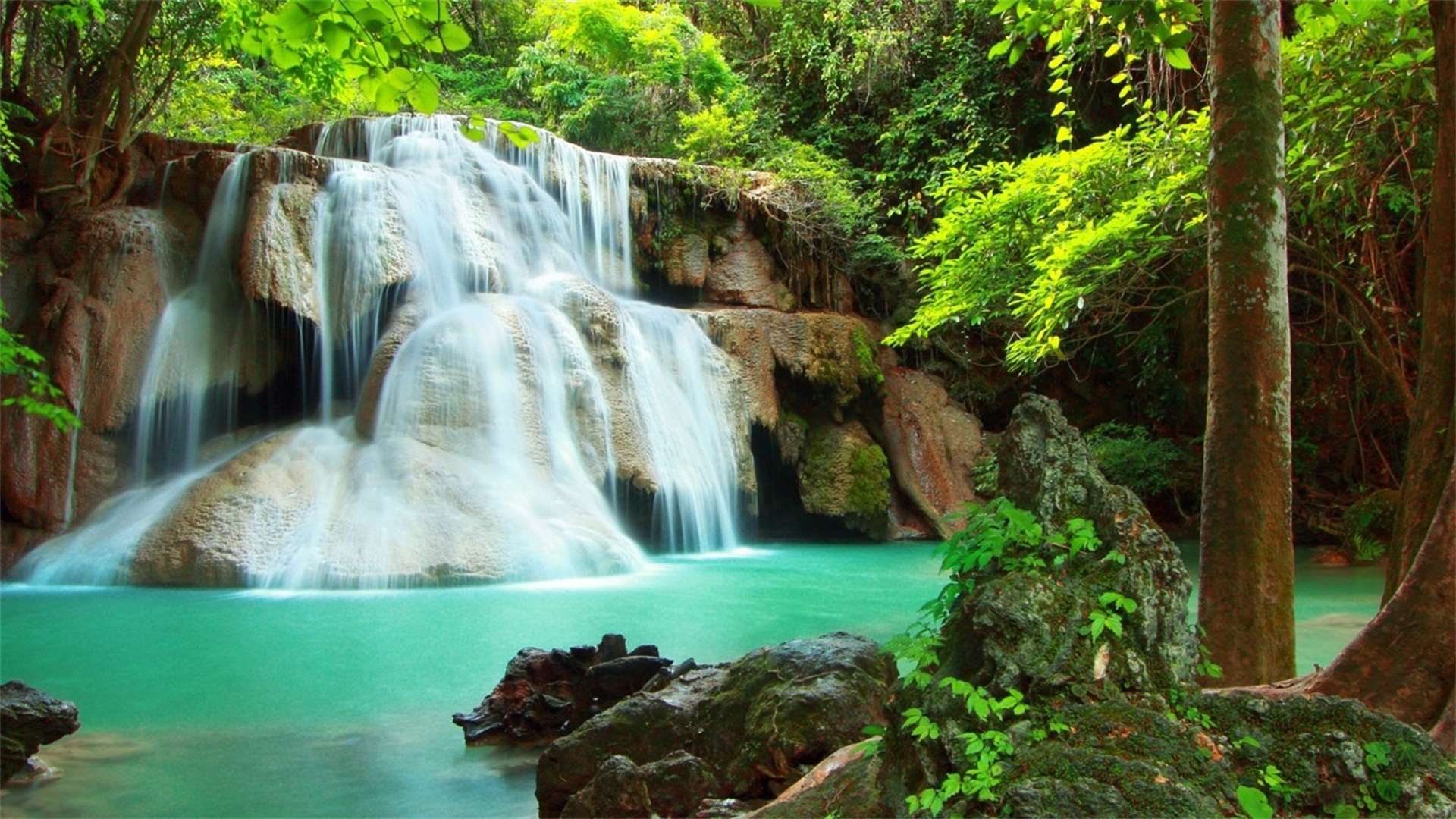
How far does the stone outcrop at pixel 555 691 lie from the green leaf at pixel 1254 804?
3185 millimetres

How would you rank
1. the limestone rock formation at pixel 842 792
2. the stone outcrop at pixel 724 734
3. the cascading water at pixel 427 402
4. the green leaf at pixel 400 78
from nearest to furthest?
the limestone rock formation at pixel 842 792, the green leaf at pixel 400 78, the stone outcrop at pixel 724 734, the cascading water at pixel 427 402

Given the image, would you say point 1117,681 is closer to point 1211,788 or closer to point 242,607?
point 1211,788

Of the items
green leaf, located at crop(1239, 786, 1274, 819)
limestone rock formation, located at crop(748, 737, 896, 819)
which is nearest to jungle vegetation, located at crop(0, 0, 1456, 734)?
green leaf, located at crop(1239, 786, 1274, 819)

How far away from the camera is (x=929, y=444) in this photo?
15719mm

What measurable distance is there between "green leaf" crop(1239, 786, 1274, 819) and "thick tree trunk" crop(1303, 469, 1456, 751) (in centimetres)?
133

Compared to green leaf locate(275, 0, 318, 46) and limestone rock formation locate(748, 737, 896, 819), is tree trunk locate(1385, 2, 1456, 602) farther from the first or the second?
green leaf locate(275, 0, 318, 46)

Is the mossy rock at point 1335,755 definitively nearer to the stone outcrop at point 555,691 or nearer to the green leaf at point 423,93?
→ the green leaf at point 423,93

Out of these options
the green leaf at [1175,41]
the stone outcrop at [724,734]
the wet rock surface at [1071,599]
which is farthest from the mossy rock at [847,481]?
the wet rock surface at [1071,599]

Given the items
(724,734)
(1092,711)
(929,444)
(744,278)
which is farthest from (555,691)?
(744,278)

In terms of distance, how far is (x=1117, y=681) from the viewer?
2.22m

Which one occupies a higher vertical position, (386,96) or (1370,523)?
(386,96)

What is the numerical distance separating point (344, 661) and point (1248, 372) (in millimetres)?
5280

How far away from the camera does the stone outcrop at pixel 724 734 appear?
11.3 feet

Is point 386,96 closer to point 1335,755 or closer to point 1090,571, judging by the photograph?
point 1090,571
